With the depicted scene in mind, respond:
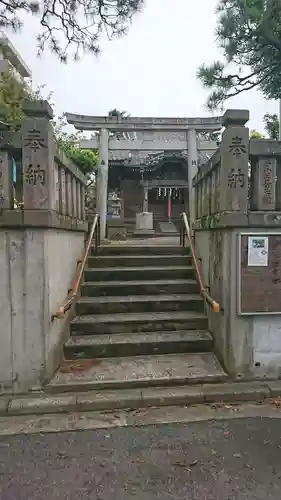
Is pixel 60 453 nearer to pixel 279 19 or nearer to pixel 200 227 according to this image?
pixel 200 227

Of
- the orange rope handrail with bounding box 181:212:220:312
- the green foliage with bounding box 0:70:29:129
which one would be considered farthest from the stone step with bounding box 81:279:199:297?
the green foliage with bounding box 0:70:29:129

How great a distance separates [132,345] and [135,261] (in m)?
2.17

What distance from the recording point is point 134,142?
11.3 meters

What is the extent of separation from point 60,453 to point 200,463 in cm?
113

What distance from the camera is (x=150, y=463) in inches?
114

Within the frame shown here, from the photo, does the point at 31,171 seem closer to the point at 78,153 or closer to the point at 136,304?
the point at 136,304

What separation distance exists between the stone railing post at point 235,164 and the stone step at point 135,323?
6.09 feet

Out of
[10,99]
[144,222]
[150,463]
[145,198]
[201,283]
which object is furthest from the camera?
[145,198]

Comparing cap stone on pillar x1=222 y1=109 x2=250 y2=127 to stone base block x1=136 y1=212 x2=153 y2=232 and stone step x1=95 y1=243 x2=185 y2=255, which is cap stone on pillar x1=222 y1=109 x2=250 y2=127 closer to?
stone step x1=95 y1=243 x2=185 y2=255

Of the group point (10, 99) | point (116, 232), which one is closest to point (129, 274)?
point (116, 232)

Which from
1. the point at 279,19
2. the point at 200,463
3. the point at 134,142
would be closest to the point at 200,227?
the point at 200,463

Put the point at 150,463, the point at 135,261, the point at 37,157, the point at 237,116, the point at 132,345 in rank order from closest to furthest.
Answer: the point at 150,463 < the point at 37,157 < the point at 237,116 < the point at 132,345 < the point at 135,261

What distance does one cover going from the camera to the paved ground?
8.48 feet

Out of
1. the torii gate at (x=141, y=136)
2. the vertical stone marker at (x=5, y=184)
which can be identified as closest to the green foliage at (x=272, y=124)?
the torii gate at (x=141, y=136)
